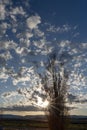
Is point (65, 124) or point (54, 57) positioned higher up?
point (54, 57)

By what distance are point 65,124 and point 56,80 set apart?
62.7 inches

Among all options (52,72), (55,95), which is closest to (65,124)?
(55,95)

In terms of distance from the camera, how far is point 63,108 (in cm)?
1146

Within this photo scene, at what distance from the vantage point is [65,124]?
11500mm

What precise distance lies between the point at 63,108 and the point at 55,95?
54 centimetres

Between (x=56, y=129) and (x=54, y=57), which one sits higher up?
(x=54, y=57)

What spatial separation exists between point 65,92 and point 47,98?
705 mm

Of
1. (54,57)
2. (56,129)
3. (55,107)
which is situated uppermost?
(54,57)

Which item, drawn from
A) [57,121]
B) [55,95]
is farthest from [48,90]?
[57,121]

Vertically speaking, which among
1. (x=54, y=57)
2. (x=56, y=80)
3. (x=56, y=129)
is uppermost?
(x=54, y=57)

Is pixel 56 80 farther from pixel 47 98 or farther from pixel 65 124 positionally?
pixel 65 124

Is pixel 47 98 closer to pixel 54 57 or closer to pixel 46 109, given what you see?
pixel 46 109

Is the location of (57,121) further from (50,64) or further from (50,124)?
(50,64)

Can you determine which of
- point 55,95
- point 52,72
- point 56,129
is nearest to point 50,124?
point 56,129
